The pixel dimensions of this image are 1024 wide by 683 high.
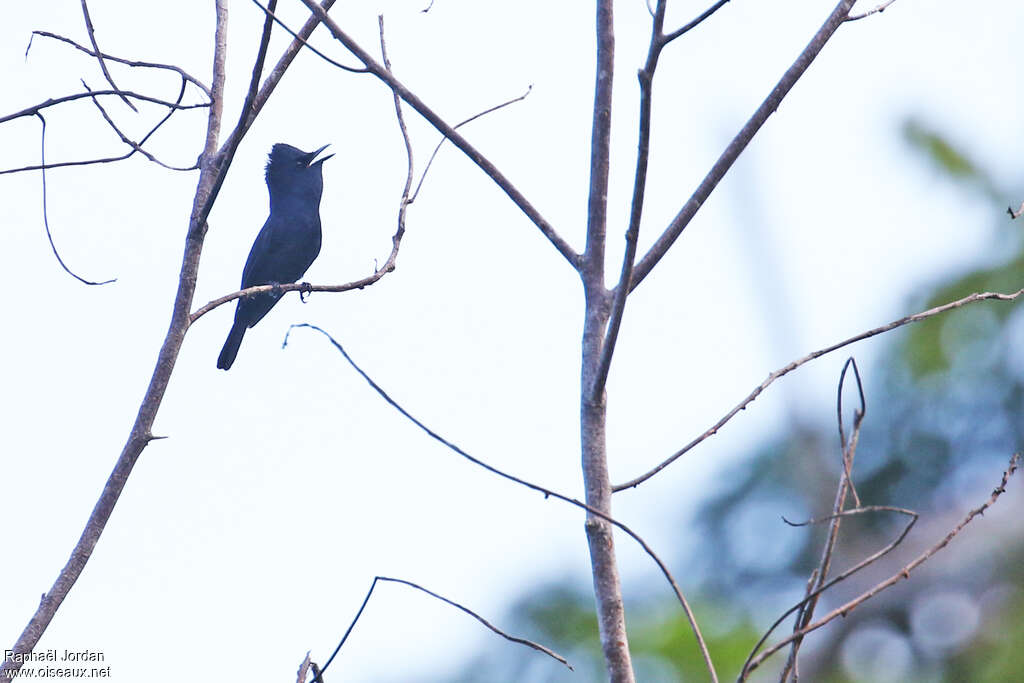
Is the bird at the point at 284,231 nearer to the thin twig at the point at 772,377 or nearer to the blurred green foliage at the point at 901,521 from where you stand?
the blurred green foliage at the point at 901,521

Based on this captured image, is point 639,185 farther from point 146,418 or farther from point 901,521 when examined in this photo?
point 901,521

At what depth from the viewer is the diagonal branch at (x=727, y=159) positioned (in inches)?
78.4

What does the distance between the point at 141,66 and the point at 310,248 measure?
347 cm

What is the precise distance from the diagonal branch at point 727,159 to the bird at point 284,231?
183 inches

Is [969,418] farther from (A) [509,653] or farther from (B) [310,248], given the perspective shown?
(B) [310,248]

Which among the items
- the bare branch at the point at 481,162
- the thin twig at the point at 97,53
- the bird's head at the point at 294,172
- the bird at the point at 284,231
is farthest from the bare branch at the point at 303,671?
the bird's head at the point at 294,172

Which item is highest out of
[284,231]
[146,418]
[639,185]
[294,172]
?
[294,172]

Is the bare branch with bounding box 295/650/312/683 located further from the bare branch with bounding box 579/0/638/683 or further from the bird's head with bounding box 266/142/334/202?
the bird's head with bounding box 266/142/334/202

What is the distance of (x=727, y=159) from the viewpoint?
1979 mm

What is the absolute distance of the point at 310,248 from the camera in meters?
6.57

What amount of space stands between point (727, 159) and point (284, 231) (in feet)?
16.0

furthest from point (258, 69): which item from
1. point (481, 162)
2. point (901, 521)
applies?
point (901, 521)

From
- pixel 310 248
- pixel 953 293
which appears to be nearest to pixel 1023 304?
pixel 953 293

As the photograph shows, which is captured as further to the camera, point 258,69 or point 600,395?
point 258,69
